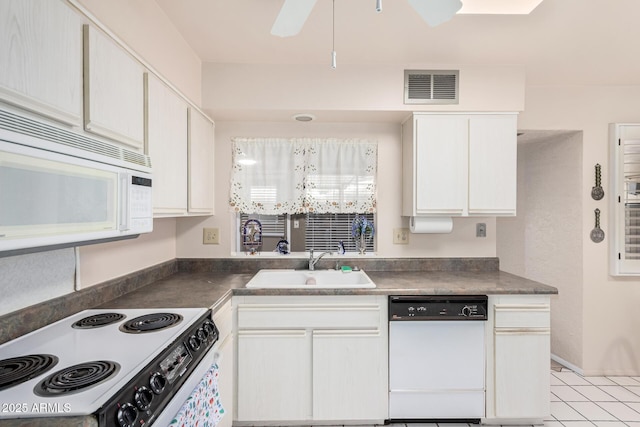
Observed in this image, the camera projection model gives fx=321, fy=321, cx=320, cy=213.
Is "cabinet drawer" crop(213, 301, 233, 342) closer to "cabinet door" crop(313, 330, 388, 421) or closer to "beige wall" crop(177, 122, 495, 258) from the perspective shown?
"cabinet door" crop(313, 330, 388, 421)

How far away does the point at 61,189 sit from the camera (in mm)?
884

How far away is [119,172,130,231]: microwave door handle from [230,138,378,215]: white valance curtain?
144cm

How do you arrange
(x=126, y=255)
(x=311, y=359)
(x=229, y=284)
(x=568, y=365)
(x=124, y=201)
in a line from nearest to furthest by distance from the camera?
(x=124, y=201) → (x=126, y=255) → (x=311, y=359) → (x=229, y=284) → (x=568, y=365)

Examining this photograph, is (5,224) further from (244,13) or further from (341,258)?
(341,258)

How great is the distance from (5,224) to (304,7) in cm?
114

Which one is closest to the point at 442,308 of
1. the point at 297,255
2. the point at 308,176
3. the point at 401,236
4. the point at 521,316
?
the point at 521,316

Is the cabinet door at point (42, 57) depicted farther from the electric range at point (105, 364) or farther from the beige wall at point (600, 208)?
the beige wall at point (600, 208)

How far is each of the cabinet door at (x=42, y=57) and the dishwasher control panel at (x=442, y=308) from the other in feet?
5.93

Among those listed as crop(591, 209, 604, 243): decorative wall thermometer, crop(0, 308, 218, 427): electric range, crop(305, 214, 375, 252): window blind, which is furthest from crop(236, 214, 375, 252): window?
crop(591, 209, 604, 243): decorative wall thermometer

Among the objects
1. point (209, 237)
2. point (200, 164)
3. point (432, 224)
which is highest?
point (200, 164)

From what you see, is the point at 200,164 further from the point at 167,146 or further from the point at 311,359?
the point at 311,359

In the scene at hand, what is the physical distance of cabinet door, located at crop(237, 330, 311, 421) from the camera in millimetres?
1937

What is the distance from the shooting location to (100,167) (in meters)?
1.03

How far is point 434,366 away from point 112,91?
2.18m
